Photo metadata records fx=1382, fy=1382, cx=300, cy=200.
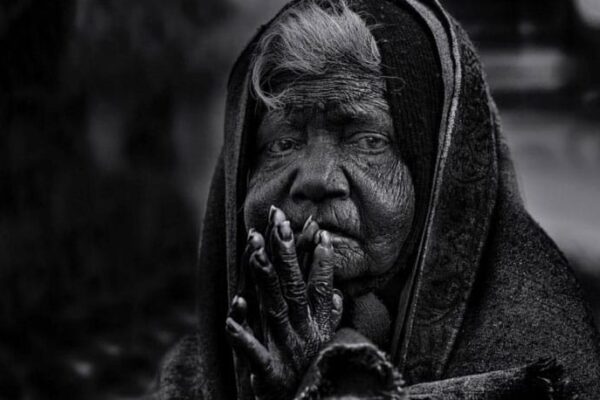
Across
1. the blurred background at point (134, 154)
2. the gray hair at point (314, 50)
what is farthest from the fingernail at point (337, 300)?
the blurred background at point (134, 154)

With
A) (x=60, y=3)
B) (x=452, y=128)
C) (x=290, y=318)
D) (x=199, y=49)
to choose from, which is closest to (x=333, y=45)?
(x=452, y=128)

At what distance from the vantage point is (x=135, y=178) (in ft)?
22.4

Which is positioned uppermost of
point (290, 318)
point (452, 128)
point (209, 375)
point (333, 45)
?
point (333, 45)

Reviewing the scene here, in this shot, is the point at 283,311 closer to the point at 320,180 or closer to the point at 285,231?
the point at 285,231

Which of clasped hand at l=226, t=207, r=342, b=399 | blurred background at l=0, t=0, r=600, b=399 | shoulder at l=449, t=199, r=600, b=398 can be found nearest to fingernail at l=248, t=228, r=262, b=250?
clasped hand at l=226, t=207, r=342, b=399

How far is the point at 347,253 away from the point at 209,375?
0.62 m

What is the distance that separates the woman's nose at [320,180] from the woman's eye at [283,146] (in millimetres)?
85

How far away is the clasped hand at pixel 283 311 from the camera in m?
3.16

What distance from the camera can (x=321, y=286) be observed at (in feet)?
10.8

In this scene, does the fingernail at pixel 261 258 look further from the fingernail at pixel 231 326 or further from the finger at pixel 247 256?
the fingernail at pixel 231 326

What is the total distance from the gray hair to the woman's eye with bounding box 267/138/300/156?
9cm

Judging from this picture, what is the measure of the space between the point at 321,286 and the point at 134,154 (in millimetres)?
3667

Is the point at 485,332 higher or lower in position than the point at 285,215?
lower

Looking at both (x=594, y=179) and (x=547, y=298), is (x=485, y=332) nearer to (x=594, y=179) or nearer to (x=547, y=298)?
(x=547, y=298)
